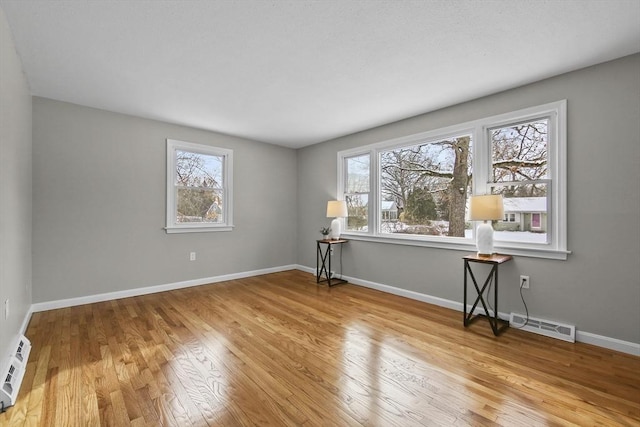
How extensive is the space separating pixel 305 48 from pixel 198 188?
2915 millimetres

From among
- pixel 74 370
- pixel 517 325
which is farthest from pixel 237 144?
pixel 517 325

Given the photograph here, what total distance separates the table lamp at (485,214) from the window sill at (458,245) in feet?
0.87

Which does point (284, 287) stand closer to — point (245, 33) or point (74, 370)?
point (74, 370)

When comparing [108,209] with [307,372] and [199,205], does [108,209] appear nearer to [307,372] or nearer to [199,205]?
[199,205]

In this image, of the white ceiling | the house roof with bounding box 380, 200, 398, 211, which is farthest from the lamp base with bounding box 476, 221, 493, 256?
the white ceiling

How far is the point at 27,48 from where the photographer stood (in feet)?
7.38

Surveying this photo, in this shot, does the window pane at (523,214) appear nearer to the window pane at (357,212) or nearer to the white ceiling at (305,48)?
the white ceiling at (305,48)

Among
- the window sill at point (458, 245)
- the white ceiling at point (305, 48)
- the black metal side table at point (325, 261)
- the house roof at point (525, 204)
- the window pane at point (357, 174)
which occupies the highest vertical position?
the white ceiling at point (305, 48)

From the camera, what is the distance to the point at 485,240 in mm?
2824

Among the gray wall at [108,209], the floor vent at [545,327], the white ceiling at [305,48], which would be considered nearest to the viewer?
the white ceiling at [305,48]

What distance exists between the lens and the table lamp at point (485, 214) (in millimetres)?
2701

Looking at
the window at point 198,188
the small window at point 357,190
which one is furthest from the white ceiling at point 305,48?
the small window at point 357,190

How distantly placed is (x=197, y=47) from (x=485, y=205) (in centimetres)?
292

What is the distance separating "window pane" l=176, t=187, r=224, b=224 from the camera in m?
4.21
